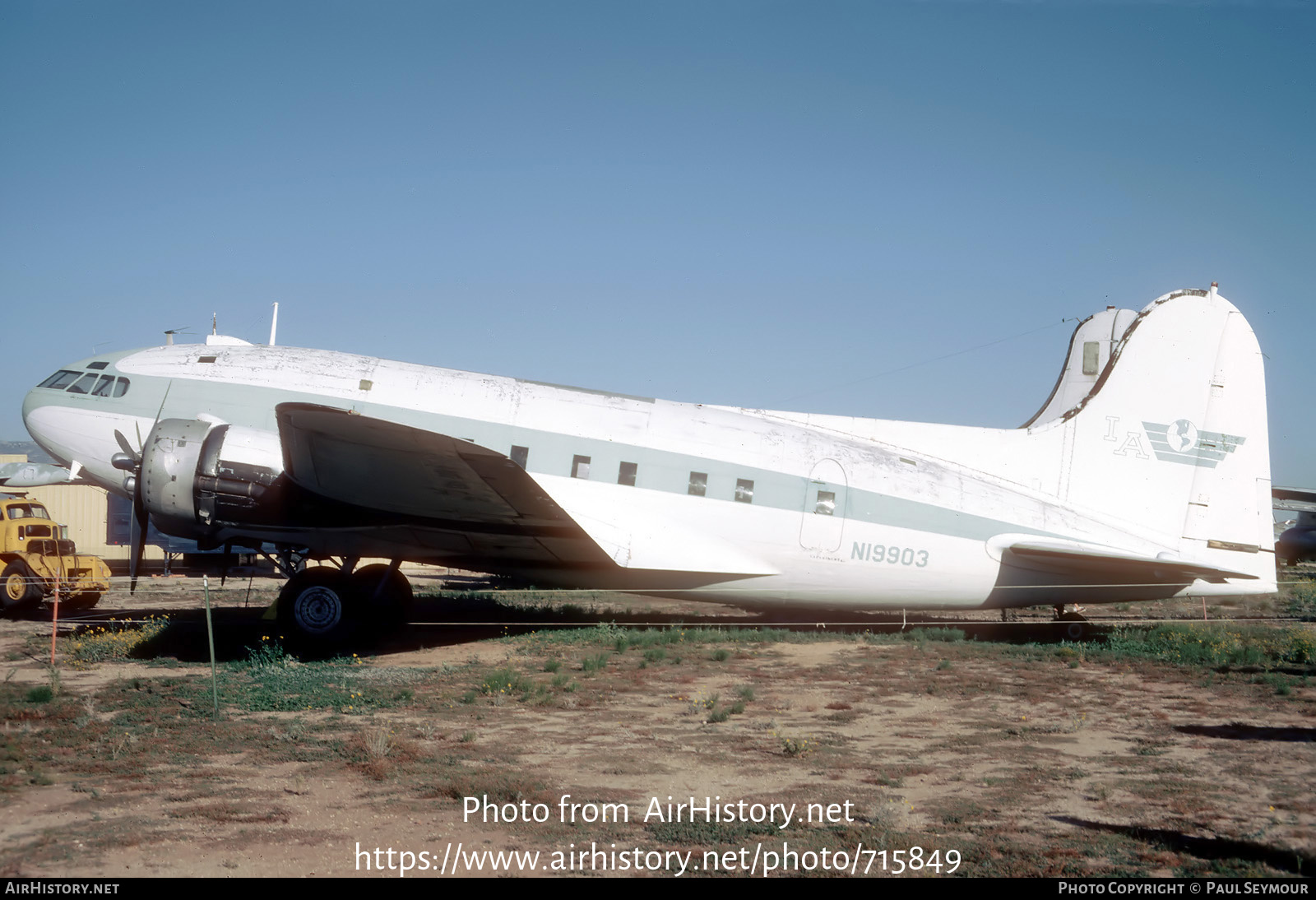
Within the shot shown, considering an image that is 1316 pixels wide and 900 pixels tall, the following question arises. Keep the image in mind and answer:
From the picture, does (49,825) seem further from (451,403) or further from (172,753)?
(451,403)

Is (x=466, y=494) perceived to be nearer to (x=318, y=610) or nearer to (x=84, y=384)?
(x=318, y=610)

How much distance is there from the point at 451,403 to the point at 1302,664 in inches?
451

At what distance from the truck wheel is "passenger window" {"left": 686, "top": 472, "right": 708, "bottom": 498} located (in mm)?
10925

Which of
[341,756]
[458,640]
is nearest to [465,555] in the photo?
[458,640]

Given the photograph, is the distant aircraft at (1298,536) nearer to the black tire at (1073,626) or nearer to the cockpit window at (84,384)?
the black tire at (1073,626)

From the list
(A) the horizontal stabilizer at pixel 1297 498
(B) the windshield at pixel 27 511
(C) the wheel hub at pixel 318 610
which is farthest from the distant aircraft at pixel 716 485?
(A) the horizontal stabilizer at pixel 1297 498

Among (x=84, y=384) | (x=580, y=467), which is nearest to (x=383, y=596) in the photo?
(x=580, y=467)

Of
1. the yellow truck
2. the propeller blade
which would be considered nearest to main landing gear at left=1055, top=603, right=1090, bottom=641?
the propeller blade

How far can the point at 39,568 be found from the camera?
14.4 meters

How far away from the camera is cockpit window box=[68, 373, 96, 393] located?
1229 cm

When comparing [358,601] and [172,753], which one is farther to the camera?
[358,601]

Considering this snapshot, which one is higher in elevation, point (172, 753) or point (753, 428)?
point (753, 428)

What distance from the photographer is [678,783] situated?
6.21 metres

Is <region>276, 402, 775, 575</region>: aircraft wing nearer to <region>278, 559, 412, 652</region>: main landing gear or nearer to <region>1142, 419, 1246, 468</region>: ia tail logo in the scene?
<region>278, 559, 412, 652</region>: main landing gear
